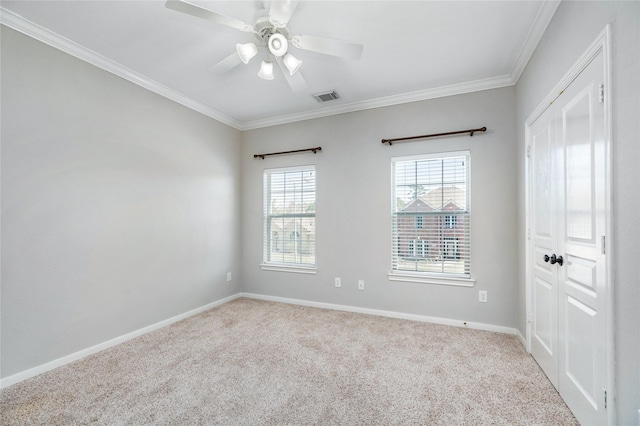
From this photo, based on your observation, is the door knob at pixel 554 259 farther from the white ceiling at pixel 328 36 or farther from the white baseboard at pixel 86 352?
the white baseboard at pixel 86 352

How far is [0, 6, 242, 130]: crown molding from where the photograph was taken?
2.17 m

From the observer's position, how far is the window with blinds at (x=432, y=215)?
330 cm

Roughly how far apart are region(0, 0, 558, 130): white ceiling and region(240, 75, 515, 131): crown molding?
0.04ft

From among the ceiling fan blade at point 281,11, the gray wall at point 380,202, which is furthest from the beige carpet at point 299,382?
the ceiling fan blade at point 281,11

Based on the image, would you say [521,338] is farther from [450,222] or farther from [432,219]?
[432,219]

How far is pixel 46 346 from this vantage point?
2344 mm

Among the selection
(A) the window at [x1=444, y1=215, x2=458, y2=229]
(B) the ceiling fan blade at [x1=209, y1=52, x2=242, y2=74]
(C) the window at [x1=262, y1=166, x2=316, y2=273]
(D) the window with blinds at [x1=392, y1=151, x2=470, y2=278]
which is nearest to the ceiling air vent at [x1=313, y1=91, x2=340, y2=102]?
(C) the window at [x1=262, y1=166, x2=316, y2=273]

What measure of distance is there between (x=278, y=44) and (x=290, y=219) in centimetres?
257

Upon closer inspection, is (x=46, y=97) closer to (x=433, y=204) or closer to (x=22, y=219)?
(x=22, y=219)

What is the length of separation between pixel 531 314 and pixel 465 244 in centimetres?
93

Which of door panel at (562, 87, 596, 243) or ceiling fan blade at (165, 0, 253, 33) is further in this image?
ceiling fan blade at (165, 0, 253, 33)

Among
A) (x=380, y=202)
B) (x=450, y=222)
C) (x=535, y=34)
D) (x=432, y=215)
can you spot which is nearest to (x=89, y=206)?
(x=380, y=202)

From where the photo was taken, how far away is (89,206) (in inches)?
104

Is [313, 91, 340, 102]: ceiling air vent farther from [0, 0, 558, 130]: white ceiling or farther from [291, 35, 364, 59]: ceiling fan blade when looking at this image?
[291, 35, 364, 59]: ceiling fan blade
